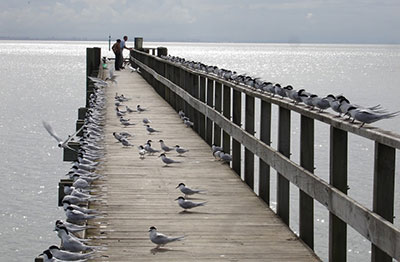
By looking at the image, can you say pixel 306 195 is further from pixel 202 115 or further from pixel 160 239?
pixel 202 115

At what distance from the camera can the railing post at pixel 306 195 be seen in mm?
7297

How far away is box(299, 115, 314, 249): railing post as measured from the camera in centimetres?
730

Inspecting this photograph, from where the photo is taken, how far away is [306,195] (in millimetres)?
7402

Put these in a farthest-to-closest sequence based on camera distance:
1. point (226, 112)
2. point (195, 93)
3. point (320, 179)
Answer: point (195, 93), point (226, 112), point (320, 179)

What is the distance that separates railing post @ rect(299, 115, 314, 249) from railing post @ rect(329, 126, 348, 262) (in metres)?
0.81

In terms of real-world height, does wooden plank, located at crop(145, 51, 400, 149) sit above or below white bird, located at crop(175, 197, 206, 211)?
above

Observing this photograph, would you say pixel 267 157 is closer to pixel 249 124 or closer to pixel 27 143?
pixel 249 124

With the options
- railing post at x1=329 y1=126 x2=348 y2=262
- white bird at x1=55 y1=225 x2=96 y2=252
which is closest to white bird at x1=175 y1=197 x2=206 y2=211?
white bird at x1=55 y1=225 x2=96 y2=252

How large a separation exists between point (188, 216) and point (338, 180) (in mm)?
2301

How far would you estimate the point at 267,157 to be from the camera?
8633 millimetres

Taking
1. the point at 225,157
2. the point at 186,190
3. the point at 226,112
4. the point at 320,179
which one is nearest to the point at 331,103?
the point at 320,179

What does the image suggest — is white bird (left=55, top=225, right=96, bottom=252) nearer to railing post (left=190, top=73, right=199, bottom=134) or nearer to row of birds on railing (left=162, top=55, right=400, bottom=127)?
row of birds on railing (left=162, top=55, right=400, bottom=127)

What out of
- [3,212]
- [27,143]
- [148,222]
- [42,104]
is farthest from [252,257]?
[42,104]

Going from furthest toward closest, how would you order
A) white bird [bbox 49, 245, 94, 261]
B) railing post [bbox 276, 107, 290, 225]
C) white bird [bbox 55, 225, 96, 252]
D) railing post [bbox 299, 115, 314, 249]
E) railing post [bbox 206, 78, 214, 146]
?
railing post [bbox 206, 78, 214, 146]
railing post [bbox 276, 107, 290, 225]
railing post [bbox 299, 115, 314, 249]
white bird [bbox 55, 225, 96, 252]
white bird [bbox 49, 245, 94, 261]
